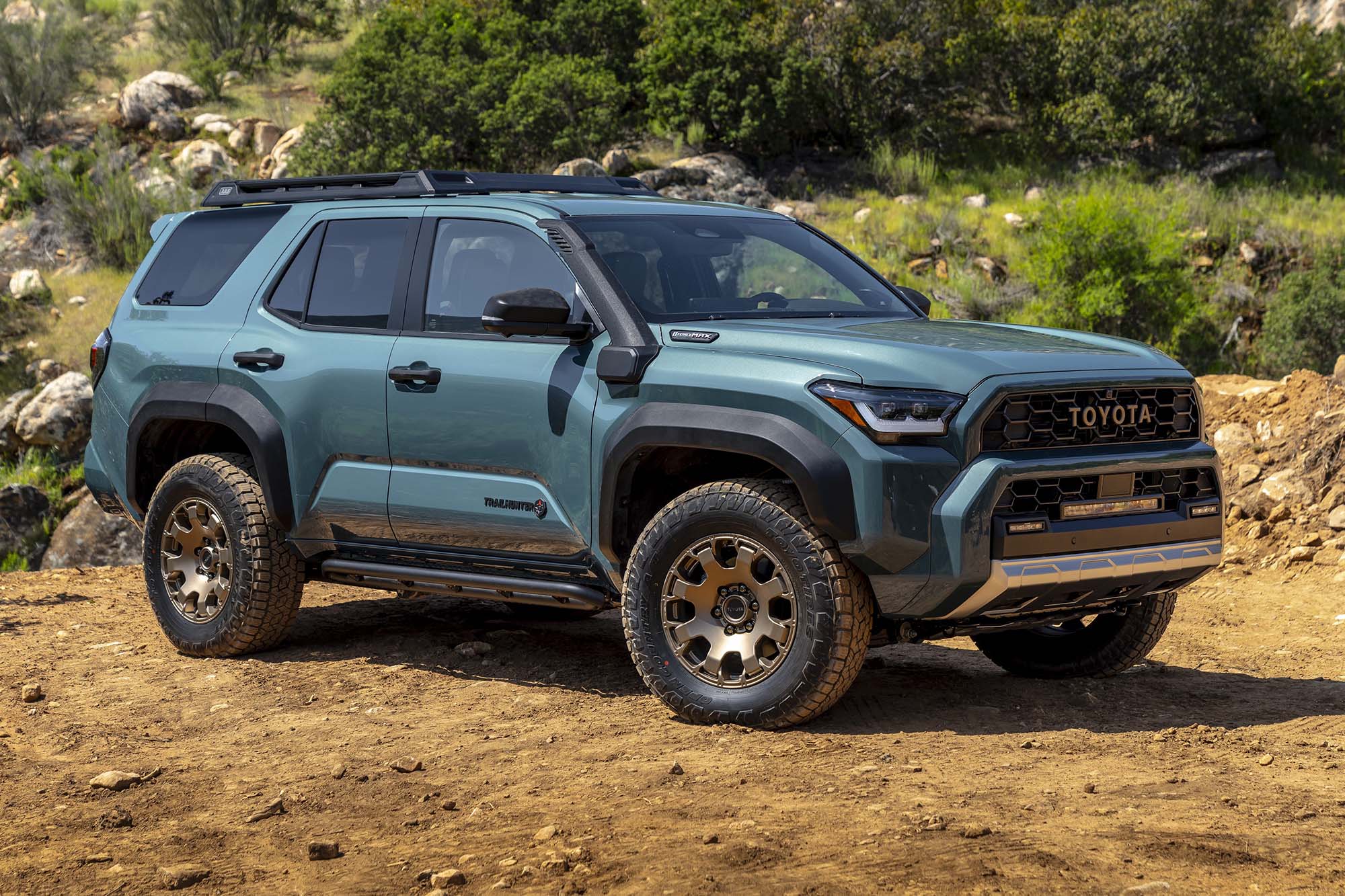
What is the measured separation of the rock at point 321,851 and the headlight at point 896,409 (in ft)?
6.85

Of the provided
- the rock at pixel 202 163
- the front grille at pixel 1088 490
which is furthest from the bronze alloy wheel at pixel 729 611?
the rock at pixel 202 163

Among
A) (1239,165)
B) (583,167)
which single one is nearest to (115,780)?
(583,167)

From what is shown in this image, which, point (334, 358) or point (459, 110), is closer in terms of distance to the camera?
point (334, 358)

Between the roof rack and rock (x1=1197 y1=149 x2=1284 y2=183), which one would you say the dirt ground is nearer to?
the roof rack

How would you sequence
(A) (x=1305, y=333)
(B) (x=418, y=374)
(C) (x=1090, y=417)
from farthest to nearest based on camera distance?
1. (A) (x=1305, y=333)
2. (B) (x=418, y=374)
3. (C) (x=1090, y=417)

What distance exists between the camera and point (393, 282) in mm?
6215

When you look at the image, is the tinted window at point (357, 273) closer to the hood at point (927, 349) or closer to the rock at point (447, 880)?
the hood at point (927, 349)

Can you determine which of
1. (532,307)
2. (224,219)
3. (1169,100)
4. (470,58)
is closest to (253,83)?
(470,58)

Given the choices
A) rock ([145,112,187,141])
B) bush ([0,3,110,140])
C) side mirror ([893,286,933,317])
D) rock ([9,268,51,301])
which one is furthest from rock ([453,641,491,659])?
bush ([0,3,110,140])

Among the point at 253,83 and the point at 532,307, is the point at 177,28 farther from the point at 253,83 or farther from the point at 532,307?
the point at 532,307

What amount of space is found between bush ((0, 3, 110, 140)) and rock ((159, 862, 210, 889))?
1263 inches

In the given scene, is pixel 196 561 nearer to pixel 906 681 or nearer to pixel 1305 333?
pixel 906 681

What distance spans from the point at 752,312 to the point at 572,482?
3.24 ft

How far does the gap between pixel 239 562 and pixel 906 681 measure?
2983mm
